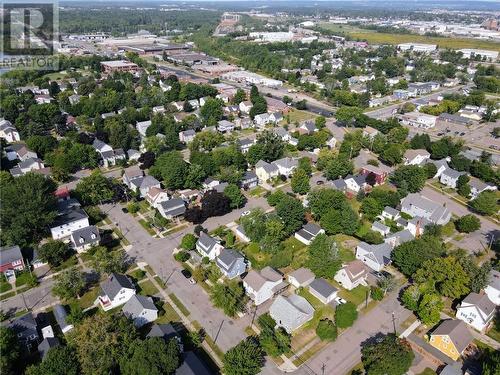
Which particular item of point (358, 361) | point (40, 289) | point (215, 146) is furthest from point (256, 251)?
point (215, 146)

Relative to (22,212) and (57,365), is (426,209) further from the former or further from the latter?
(22,212)

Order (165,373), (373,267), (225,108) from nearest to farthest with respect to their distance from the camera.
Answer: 1. (165,373)
2. (373,267)
3. (225,108)

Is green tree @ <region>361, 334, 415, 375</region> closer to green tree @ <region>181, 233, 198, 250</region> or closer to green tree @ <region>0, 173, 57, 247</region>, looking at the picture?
green tree @ <region>181, 233, 198, 250</region>

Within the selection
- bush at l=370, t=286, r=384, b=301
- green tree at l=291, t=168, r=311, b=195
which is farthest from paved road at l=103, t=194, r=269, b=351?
bush at l=370, t=286, r=384, b=301

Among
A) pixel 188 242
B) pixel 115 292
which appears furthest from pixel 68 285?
pixel 188 242

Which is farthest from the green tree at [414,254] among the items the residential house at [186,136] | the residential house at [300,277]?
the residential house at [186,136]

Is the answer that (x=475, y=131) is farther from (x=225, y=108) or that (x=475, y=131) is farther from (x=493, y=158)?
(x=225, y=108)

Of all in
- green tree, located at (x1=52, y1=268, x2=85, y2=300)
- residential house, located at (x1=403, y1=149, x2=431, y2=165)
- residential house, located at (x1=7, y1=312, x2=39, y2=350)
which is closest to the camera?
residential house, located at (x1=7, y1=312, x2=39, y2=350)
